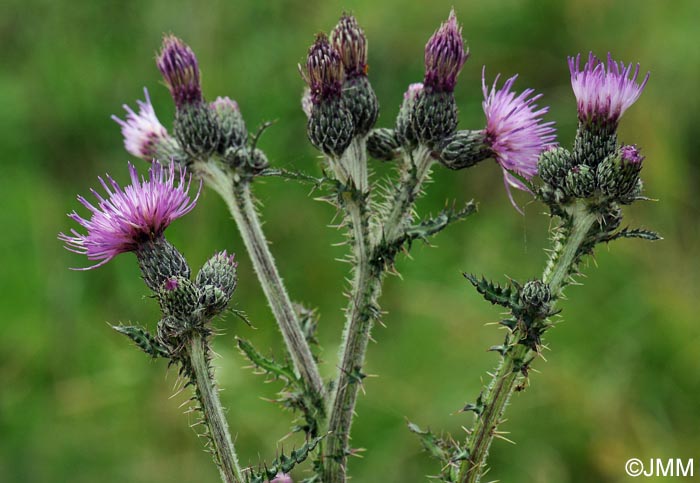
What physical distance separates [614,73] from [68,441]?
3643 mm

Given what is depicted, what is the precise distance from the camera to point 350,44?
234 cm

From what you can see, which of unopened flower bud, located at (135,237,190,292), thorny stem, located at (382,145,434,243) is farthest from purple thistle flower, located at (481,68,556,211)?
unopened flower bud, located at (135,237,190,292)

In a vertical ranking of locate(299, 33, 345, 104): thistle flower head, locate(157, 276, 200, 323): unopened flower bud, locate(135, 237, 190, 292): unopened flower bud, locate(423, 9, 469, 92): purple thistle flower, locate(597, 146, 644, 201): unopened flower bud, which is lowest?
locate(157, 276, 200, 323): unopened flower bud

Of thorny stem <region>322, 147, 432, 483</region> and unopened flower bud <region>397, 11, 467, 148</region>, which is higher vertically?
unopened flower bud <region>397, 11, 467, 148</region>

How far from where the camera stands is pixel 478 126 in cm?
512

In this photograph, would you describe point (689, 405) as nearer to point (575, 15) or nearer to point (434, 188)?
point (434, 188)

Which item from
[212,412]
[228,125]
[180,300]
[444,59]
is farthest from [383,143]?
[212,412]

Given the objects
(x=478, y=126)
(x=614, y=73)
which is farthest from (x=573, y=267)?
(x=478, y=126)

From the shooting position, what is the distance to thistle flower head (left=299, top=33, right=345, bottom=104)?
2230 millimetres

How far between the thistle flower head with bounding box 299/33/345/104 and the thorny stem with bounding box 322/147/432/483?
0.33 m

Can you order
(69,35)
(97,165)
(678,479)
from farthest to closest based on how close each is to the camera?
(69,35), (97,165), (678,479)

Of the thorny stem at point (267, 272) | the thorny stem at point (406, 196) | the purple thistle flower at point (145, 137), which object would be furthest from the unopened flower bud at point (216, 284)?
the purple thistle flower at point (145, 137)

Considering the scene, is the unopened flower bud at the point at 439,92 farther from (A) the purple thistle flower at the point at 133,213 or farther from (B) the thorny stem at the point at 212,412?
(B) the thorny stem at the point at 212,412

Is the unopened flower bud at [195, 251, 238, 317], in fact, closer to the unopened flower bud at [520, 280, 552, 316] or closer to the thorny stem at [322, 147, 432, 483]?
the thorny stem at [322, 147, 432, 483]
